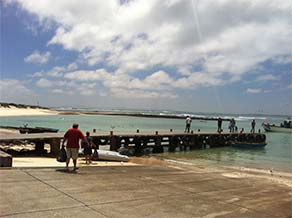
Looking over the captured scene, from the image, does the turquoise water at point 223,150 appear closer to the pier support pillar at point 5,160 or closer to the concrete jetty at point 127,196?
the concrete jetty at point 127,196

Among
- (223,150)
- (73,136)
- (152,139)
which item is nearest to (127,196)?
(73,136)

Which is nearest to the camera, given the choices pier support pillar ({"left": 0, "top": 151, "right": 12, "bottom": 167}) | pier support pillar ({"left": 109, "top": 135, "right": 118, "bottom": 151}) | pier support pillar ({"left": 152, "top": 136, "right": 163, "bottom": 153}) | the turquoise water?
pier support pillar ({"left": 0, "top": 151, "right": 12, "bottom": 167})

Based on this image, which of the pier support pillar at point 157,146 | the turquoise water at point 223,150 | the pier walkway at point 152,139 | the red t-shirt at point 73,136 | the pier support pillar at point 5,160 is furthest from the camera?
the pier support pillar at point 157,146

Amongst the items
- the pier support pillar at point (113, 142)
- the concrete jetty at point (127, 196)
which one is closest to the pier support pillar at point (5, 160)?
the concrete jetty at point (127, 196)

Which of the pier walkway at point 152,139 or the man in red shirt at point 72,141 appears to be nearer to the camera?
the man in red shirt at point 72,141


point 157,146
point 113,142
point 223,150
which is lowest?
point 223,150

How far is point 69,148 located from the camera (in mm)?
10695

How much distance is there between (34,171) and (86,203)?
3.22 metres

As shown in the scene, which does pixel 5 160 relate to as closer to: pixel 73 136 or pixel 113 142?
pixel 73 136

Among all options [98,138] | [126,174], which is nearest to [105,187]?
[126,174]

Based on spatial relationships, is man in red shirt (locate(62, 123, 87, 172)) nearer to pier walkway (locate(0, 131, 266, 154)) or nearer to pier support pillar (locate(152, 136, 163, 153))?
pier walkway (locate(0, 131, 266, 154))

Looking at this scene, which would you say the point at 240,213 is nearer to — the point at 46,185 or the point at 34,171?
the point at 46,185

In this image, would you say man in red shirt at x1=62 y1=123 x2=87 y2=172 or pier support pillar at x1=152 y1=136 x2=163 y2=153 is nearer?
man in red shirt at x1=62 y1=123 x2=87 y2=172

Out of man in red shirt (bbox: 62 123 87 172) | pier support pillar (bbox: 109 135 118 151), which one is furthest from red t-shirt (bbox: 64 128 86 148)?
pier support pillar (bbox: 109 135 118 151)
